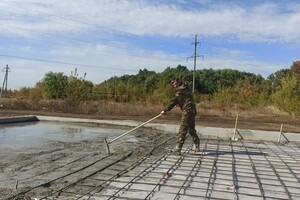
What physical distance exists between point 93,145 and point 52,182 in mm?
3665

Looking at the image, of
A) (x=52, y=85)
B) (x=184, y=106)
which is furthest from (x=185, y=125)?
(x=52, y=85)

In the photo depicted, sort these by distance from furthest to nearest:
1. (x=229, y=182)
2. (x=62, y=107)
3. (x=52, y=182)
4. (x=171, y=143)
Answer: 1. (x=62, y=107)
2. (x=171, y=143)
3. (x=229, y=182)
4. (x=52, y=182)

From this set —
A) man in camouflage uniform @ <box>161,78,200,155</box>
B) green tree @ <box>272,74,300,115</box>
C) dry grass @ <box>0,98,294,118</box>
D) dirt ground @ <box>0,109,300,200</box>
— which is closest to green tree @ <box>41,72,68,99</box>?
dry grass @ <box>0,98,294,118</box>

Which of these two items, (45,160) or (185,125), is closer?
(45,160)

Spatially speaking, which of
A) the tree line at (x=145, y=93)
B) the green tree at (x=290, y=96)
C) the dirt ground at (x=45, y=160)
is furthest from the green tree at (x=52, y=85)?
the dirt ground at (x=45, y=160)

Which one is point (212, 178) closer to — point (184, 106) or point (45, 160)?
point (184, 106)

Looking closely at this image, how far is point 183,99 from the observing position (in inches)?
265

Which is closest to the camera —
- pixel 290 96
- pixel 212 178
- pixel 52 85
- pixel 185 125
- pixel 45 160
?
pixel 212 178

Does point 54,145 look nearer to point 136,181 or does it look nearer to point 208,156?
point 208,156

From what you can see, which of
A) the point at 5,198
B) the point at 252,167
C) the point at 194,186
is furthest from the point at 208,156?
the point at 5,198

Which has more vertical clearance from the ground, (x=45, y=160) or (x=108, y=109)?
(x=108, y=109)

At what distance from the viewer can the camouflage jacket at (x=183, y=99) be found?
6621 millimetres

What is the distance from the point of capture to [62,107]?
1998 cm

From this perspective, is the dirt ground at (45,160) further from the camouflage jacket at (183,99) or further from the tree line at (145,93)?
the tree line at (145,93)
